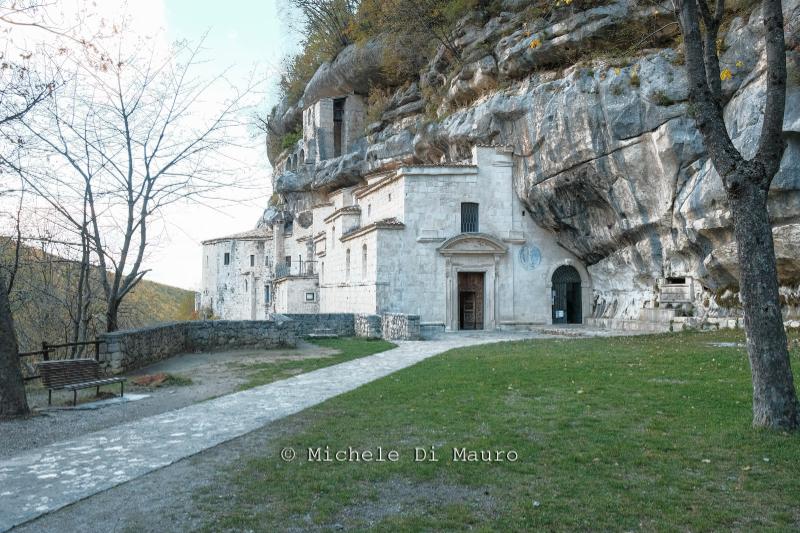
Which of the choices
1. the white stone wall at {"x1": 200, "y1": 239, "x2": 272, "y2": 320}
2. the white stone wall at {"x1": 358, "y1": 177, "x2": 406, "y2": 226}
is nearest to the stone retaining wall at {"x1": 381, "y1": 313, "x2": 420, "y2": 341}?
the white stone wall at {"x1": 358, "y1": 177, "x2": 406, "y2": 226}

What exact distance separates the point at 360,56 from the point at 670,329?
1022 inches

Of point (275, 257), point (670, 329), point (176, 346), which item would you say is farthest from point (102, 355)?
point (275, 257)

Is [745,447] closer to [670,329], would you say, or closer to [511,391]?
[511,391]

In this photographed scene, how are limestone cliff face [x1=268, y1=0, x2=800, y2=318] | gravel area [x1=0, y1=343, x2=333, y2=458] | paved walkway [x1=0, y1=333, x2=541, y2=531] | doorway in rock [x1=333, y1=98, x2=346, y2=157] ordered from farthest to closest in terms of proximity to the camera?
1. doorway in rock [x1=333, y1=98, x2=346, y2=157]
2. limestone cliff face [x1=268, y1=0, x2=800, y2=318]
3. gravel area [x1=0, y1=343, x2=333, y2=458]
4. paved walkway [x1=0, y1=333, x2=541, y2=531]

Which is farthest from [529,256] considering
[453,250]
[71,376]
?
[71,376]

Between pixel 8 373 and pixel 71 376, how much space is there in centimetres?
151

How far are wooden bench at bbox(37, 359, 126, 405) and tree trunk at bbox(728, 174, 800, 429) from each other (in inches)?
373

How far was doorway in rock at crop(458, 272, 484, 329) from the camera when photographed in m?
28.2

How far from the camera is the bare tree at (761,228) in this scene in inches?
268

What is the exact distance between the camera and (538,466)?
588cm

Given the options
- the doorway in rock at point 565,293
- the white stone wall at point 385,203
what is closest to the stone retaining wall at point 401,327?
the white stone wall at point 385,203

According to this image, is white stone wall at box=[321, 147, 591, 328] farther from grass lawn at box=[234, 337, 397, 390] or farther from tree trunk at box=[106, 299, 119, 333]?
tree trunk at box=[106, 299, 119, 333]

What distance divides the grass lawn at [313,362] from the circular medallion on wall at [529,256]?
979 centimetres

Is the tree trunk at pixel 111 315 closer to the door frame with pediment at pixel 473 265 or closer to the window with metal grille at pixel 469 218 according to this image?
the door frame with pediment at pixel 473 265
